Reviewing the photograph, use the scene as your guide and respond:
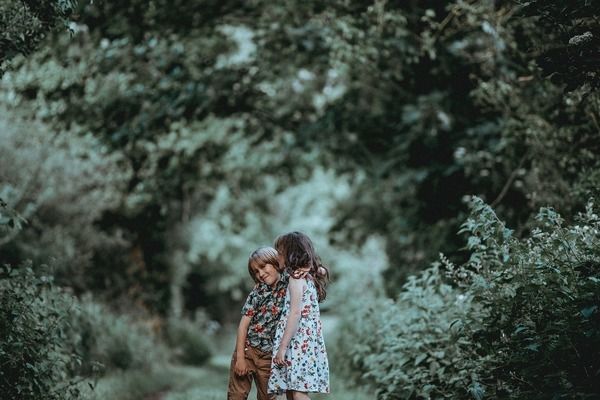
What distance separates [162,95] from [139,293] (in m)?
7.06

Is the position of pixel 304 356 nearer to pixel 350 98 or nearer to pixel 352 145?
pixel 352 145

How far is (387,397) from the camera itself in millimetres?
7242

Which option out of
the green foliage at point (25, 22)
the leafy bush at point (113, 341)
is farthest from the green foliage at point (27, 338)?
the leafy bush at point (113, 341)

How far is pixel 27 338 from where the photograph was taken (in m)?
6.40

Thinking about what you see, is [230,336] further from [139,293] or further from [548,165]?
[548,165]

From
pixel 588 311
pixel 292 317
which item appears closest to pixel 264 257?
pixel 292 317

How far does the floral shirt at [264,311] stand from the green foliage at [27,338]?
1908 millimetres

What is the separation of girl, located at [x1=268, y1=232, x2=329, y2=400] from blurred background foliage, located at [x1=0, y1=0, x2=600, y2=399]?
113 cm

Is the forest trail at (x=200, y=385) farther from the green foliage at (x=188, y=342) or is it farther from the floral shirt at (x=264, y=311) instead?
the floral shirt at (x=264, y=311)

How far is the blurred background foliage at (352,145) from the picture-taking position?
20.0 feet

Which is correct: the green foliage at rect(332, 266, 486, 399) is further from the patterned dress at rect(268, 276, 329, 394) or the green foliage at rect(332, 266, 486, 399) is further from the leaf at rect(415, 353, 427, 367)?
the patterned dress at rect(268, 276, 329, 394)

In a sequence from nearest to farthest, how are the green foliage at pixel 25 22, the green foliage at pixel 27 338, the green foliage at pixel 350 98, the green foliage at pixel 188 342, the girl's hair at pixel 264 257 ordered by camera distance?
the girl's hair at pixel 264 257 < the green foliage at pixel 27 338 < the green foliage at pixel 25 22 < the green foliage at pixel 350 98 < the green foliage at pixel 188 342

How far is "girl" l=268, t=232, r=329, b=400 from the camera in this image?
5.60 m

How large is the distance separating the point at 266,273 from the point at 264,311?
0.34 metres
